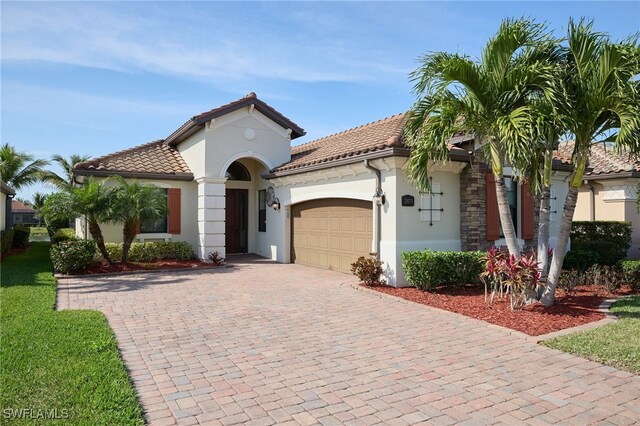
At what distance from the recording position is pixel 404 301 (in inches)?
380

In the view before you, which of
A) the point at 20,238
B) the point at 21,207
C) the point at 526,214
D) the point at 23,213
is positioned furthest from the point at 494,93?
the point at 21,207

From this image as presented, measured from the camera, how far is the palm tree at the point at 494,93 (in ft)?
25.4

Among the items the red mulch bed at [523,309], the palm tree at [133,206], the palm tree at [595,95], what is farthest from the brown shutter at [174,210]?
the palm tree at [595,95]

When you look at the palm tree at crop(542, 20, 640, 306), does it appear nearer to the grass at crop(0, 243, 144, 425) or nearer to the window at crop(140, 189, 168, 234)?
the grass at crop(0, 243, 144, 425)

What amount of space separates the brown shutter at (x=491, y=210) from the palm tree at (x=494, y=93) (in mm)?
3429

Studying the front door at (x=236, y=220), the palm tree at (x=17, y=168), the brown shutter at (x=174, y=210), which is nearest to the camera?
the brown shutter at (x=174, y=210)

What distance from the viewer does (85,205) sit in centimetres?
1351

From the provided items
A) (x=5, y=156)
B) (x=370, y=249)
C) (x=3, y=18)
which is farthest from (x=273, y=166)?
(x=5, y=156)

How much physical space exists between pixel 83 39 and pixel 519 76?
8730 mm

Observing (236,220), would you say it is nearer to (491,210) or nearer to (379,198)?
(379,198)

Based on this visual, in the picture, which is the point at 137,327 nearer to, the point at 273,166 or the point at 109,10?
the point at 109,10

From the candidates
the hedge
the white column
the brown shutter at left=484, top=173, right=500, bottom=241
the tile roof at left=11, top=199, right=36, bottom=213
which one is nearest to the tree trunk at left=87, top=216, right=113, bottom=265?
the hedge

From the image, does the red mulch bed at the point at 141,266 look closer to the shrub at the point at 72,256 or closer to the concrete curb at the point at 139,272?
the concrete curb at the point at 139,272

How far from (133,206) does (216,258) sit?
341 cm
